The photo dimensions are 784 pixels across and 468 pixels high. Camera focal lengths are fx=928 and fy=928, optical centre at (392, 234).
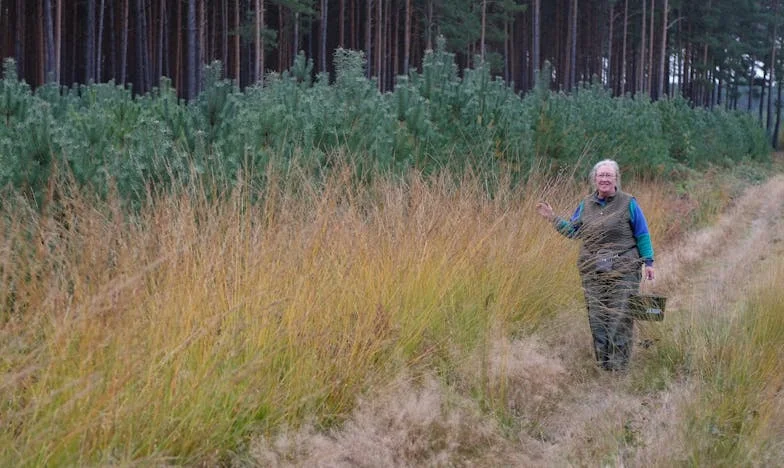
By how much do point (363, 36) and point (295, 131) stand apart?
116 feet

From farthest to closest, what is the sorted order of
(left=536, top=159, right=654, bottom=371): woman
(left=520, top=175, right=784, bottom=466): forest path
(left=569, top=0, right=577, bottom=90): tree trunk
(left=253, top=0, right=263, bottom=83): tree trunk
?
(left=569, top=0, right=577, bottom=90): tree trunk → (left=253, top=0, right=263, bottom=83): tree trunk → (left=536, top=159, right=654, bottom=371): woman → (left=520, top=175, right=784, bottom=466): forest path

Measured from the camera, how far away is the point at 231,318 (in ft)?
14.6

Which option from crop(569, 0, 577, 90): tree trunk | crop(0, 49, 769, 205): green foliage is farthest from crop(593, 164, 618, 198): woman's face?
crop(569, 0, 577, 90): tree trunk

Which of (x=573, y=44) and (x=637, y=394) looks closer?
(x=637, y=394)

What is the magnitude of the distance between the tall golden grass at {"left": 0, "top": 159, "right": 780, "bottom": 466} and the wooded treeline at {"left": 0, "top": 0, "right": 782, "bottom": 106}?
804 centimetres

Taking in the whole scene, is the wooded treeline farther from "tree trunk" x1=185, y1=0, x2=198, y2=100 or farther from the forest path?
the forest path

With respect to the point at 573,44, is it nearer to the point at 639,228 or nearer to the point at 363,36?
the point at 363,36

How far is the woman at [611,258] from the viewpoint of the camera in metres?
6.14

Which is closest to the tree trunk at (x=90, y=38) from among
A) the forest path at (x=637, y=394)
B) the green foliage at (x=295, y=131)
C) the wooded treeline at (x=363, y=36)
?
→ the wooded treeline at (x=363, y=36)

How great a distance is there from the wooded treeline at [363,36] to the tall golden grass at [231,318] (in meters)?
8.04

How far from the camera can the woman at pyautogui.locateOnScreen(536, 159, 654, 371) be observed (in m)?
6.14

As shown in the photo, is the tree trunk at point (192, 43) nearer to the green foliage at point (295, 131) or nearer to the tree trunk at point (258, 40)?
the tree trunk at point (258, 40)

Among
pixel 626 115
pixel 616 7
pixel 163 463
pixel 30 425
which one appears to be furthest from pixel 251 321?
pixel 616 7

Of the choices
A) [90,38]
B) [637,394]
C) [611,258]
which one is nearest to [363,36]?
[90,38]
